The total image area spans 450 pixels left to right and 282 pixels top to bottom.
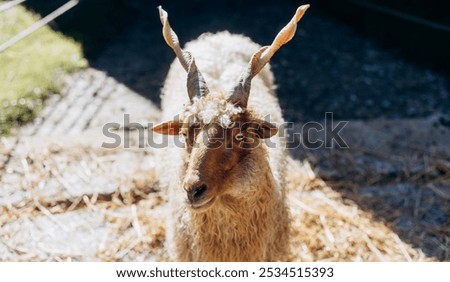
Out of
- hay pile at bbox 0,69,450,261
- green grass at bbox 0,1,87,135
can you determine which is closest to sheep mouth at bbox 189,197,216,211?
hay pile at bbox 0,69,450,261

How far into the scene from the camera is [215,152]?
2.86 m

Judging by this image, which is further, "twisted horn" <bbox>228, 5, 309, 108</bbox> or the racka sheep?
"twisted horn" <bbox>228, 5, 309, 108</bbox>

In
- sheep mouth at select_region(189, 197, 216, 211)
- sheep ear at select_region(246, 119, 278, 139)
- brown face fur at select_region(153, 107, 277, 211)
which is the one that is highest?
sheep ear at select_region(246, 119, 278, 139)

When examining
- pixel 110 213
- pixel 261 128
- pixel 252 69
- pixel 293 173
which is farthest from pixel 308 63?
pixel 261 128

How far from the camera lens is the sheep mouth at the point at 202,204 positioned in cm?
280

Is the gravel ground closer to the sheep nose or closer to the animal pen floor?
the animal pen floor

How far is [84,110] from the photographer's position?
6.09 meters

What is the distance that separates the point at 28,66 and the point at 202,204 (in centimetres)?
482

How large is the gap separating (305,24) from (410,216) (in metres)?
4.52

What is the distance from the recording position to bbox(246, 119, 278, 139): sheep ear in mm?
3057

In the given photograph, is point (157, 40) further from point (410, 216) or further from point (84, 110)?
point (410, 216)

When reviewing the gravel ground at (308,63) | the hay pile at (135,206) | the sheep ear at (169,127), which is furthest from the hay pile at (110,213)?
the sheep ear at (169,127)

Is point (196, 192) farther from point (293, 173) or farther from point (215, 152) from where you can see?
point (293, 173)

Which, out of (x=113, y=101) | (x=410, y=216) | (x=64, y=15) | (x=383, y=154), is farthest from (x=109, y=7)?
(x=410, y=216)
